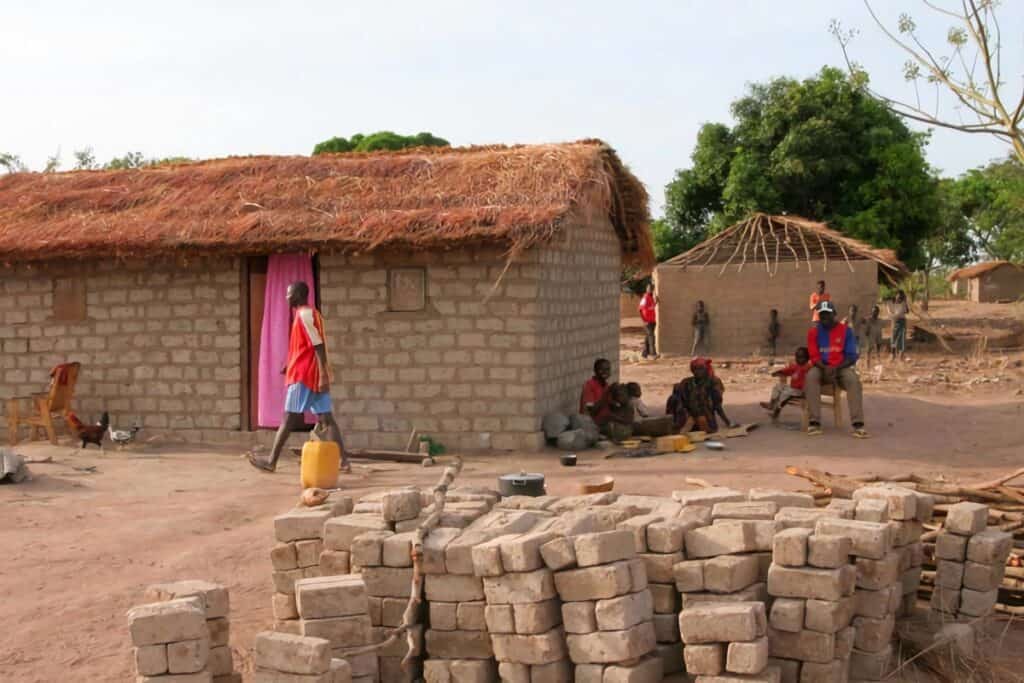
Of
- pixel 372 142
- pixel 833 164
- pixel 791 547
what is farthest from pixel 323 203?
pixel 372 142

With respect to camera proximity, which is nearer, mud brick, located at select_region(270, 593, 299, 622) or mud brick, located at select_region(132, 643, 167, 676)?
mud brick, located at select_region(132, 643, 167, 676)

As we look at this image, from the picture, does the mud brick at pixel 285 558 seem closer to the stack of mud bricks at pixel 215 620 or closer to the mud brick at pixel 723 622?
the stack of mud bricks at pixel 215 620

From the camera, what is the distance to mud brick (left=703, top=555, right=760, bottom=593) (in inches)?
198

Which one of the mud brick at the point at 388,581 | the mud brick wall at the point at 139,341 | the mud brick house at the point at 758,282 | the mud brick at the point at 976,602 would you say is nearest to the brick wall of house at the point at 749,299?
the mud brick house at the point at 758,282

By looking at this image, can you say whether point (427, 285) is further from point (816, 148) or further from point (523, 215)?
point (816, 148)

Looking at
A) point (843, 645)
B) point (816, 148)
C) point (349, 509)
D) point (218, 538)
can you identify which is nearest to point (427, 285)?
point (218, 538)

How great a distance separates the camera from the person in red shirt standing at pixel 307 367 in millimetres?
9695

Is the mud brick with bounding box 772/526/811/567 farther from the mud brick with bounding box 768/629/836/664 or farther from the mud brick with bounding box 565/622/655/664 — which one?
the mud brick with bounding box 565/622/655/664

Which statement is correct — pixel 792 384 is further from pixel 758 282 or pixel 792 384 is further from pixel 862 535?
pixel 758 282

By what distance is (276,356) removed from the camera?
12.1 m

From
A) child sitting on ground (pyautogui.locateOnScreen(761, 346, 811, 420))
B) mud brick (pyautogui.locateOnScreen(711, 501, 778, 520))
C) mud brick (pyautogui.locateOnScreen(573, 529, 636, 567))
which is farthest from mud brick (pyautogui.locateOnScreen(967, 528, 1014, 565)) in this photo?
child sitting on ground (pyautogui.locateOnScreen(761, 346, 811, 420))

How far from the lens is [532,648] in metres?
4.94

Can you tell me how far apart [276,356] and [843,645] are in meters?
8.11

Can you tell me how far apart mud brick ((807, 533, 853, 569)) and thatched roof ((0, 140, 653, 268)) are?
6.05 m
